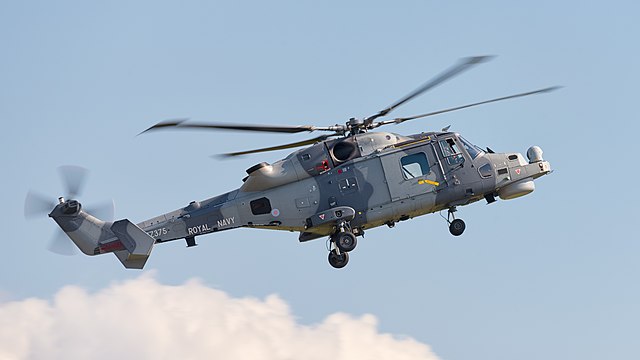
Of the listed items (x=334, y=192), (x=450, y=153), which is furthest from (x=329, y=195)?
(x=450, y=153)

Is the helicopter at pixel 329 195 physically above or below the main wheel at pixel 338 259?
above

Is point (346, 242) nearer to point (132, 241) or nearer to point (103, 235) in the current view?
point (132, 241)

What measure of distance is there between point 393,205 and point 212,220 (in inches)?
227

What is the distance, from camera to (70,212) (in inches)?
1417

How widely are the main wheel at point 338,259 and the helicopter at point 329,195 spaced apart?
0.03m

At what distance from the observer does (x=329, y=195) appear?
36656 mm

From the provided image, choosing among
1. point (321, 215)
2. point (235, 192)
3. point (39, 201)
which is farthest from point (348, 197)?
point (39, 201)

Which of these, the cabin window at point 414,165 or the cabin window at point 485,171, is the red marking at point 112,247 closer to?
the cabin window at point 414,165

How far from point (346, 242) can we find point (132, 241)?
22.0 ft

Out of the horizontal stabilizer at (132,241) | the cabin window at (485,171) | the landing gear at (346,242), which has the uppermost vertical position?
the horizontal stabilizer at (132,241)

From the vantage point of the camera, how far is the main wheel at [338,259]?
3703 cm

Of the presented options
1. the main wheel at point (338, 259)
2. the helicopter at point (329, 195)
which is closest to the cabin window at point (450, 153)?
the helicopter at point (329, 195)

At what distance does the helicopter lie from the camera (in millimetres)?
36125

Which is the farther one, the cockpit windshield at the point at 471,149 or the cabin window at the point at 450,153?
the cockpit windshield at the point at 471,149
